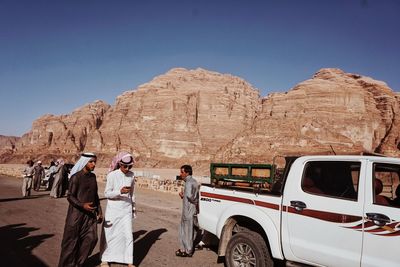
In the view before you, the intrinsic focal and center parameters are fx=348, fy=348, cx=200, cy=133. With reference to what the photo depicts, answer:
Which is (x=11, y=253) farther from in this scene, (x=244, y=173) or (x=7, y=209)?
(x=7, y=209)

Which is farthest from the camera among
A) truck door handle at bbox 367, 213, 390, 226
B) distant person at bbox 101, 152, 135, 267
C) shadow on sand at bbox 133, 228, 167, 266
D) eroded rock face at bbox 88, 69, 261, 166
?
eroded rock face at bbox 88, 69, 261, 166

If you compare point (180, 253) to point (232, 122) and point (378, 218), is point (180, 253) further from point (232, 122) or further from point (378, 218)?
point (232, 122)

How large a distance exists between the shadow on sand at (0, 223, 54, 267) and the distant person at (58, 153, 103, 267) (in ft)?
3.42

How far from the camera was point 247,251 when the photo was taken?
526 centimetres

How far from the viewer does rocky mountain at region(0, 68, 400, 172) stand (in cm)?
8881

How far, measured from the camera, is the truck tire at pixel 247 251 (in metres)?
4.96

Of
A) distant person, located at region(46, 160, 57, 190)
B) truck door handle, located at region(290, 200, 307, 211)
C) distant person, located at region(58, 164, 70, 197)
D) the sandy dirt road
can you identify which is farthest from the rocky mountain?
truck door handle, located at region(290, 200, 307, 211)

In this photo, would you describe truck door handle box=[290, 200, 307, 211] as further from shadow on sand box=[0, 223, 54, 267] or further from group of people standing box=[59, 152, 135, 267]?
shadow on sand box=[0, 223, 54, 267]

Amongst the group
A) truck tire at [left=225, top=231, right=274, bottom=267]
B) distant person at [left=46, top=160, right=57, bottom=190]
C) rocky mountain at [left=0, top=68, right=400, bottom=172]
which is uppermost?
rocky mountain at [left=0, top=68, right=400, bottom=172]

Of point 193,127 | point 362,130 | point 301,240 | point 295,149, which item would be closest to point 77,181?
point 301,240

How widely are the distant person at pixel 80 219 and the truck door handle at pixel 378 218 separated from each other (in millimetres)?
3948

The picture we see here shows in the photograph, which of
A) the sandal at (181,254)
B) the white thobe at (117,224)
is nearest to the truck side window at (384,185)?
the white thobe at (117,224)

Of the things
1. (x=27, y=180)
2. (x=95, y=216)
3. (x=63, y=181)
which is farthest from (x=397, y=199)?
(x=27, y=180)

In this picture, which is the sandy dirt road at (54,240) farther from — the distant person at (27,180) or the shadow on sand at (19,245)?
the distant person at (27,180)
